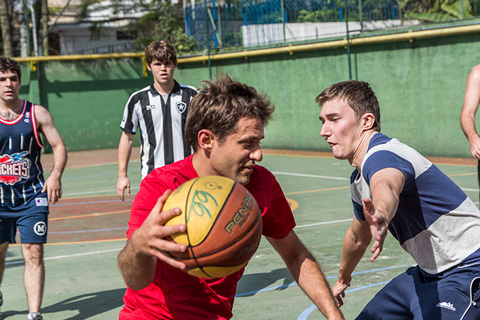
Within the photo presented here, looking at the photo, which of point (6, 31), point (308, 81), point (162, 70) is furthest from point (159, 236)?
point (6, 31)

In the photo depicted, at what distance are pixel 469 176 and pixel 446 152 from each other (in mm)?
3129

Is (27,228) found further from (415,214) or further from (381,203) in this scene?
(381,203)

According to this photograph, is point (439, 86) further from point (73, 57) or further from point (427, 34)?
point (73, 57)

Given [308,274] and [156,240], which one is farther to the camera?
[308,274]

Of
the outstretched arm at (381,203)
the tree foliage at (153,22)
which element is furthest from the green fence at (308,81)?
the outstretched arm at (381,203)

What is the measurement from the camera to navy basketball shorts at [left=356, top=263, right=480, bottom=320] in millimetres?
3498

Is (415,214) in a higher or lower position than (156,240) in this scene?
lower

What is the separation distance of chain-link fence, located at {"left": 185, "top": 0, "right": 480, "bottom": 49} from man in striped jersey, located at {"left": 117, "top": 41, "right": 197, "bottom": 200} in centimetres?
1055

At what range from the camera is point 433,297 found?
3.59 metres

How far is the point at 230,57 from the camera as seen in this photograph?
21438 millimetres

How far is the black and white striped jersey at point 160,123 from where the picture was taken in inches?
288

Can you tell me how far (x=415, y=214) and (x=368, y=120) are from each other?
535 mm

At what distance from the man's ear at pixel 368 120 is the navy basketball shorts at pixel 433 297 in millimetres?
795

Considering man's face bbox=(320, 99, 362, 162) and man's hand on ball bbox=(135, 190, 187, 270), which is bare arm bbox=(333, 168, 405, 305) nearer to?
man's face bbox=(320, 99, 362, 162)
